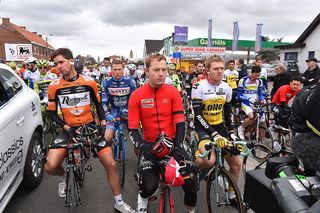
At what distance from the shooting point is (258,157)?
4.76 meters

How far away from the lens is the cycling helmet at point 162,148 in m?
2.57

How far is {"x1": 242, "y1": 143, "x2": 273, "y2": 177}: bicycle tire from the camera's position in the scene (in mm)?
4125

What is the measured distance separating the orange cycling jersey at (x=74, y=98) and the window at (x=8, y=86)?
70 centimetres

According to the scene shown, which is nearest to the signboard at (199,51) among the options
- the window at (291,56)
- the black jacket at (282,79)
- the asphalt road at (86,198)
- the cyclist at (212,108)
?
the window at (291,56)

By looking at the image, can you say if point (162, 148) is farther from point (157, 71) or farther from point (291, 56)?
point (291, 56)

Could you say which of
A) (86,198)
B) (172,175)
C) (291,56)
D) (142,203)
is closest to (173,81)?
(86,198)

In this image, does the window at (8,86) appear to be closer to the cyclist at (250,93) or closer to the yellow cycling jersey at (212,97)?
the yellow cycling jersey at (212,97)

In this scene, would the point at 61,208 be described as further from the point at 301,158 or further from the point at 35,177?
the point at 301,158

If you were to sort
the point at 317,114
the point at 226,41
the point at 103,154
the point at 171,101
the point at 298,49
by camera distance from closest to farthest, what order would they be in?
1. the point at 317,114
2. the point at 171,101
3. the point at 103,154
4. the point at 298,49
5. the point at 226,41

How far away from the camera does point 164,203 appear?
2654 millimetres

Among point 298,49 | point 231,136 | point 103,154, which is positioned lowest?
point 103,154

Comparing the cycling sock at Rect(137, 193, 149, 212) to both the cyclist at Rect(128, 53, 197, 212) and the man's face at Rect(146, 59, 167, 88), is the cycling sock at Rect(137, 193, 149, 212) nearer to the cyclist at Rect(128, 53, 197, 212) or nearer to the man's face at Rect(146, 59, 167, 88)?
the cyclist at Rect(128, 53, 197, 212)

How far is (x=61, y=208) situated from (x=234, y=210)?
2389 millimetres

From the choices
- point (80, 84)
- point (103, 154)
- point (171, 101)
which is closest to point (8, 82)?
point (80, 84)
